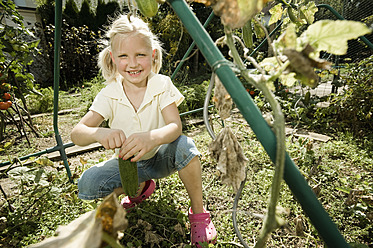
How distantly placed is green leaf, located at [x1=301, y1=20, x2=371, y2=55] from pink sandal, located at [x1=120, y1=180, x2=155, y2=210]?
1.43 meters

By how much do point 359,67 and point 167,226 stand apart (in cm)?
269

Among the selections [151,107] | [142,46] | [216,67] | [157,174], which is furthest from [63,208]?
[216,67]

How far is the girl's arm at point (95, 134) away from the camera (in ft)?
3.25

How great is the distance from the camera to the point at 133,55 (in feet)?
4.26

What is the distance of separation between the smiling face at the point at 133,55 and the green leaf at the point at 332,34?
1.06 meters

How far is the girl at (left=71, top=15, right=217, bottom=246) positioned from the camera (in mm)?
1275

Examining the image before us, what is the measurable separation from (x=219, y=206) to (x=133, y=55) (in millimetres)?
1068

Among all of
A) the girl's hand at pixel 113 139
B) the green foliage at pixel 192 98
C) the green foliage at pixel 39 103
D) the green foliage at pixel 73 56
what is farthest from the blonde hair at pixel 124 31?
the green foliage at pixel 73 56

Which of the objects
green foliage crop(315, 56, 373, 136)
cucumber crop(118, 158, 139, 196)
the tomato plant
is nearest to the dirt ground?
the tomato plant

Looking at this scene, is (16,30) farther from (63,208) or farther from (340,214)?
(340,214)

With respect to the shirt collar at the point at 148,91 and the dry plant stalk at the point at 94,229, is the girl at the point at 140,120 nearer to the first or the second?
the shirt collar at the point at 148,91

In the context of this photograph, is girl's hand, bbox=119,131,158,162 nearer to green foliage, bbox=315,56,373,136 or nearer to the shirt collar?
the shirt collar

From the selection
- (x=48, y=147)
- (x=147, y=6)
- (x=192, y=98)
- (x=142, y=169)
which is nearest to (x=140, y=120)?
(x=142, y=169)

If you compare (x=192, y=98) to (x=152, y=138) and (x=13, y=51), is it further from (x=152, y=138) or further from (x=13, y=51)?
(x=152, y=138)
